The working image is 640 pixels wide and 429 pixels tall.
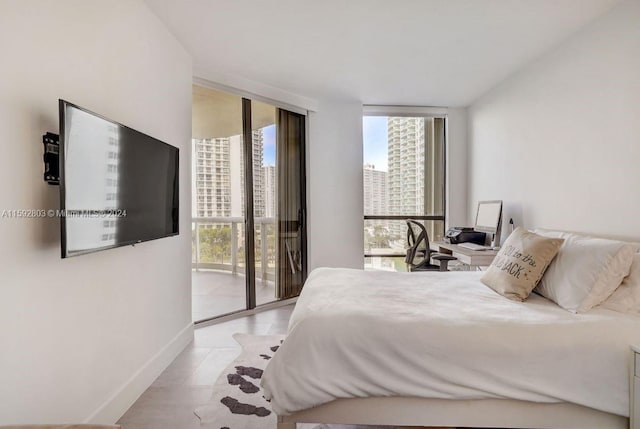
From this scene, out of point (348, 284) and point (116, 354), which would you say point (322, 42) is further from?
point (116, 354)

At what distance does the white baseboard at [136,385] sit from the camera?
6.06 ft

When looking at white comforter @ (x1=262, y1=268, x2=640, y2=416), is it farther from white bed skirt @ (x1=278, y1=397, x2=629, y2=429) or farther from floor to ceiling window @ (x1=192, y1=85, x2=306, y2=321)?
floor to ceiling window @ (x1=192, y1=85, x2=306, y2=321)

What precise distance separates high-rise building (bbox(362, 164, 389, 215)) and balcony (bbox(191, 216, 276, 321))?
4.93 feet

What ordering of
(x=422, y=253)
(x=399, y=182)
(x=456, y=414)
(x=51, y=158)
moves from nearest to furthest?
(x=51, y=158) < (x=456, y=414) < (x=422, y=253) < (x=399, y=182)

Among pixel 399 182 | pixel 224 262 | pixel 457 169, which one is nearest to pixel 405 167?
pixel 399 182

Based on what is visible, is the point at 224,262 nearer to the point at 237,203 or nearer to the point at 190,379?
the point at 237,203

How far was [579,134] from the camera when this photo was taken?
2678mm

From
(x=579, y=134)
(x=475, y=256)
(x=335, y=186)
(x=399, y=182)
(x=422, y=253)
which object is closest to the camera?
(x=579, y=134)

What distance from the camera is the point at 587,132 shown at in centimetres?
259

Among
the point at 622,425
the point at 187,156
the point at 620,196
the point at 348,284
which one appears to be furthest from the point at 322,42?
the point at 622,425

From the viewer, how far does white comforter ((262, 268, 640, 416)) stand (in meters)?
1.49

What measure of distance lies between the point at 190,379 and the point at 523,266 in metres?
2.25

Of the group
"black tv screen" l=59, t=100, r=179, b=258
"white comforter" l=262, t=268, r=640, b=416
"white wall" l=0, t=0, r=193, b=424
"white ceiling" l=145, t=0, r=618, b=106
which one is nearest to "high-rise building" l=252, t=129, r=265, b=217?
"white ceiling" l=145, t=0, r=618, b=106

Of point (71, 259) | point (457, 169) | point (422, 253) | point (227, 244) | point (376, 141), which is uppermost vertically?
point (376, 141)
